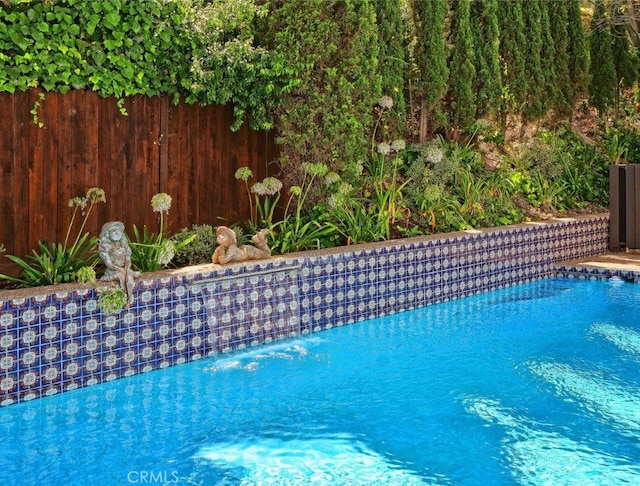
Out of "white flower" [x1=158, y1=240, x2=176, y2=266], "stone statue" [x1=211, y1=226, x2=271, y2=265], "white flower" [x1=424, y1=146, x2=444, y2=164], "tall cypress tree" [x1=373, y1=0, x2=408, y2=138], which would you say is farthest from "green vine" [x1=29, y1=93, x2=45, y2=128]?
"white flower" [x1=424, y1=146, x2=444, y2=164]

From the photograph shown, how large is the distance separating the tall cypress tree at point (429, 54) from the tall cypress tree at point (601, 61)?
4290mm

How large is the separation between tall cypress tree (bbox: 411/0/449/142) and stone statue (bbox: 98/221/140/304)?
6014mm

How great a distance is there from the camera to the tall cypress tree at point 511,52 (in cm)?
1212

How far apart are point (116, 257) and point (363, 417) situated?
2.22 m

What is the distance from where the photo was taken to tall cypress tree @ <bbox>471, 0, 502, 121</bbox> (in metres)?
11.5

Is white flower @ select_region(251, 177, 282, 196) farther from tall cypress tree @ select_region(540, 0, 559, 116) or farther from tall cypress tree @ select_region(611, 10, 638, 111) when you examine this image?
tall cypress tree @ select_region(611, 10, 638, 111)

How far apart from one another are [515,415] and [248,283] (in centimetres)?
269

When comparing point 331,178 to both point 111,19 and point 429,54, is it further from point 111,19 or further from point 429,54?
point 429,54

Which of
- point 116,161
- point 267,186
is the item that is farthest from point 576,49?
point 116,161

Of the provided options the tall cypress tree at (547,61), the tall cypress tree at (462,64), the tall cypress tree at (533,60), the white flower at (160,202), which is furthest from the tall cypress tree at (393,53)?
the white flower at (160,202)

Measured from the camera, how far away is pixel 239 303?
6836mm

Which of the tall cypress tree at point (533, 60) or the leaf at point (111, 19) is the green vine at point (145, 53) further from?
the tall cypress tree at point (533, 60)

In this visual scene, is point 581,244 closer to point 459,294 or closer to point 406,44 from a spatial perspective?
point 459,294

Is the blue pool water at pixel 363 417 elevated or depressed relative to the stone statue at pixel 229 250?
depressed
